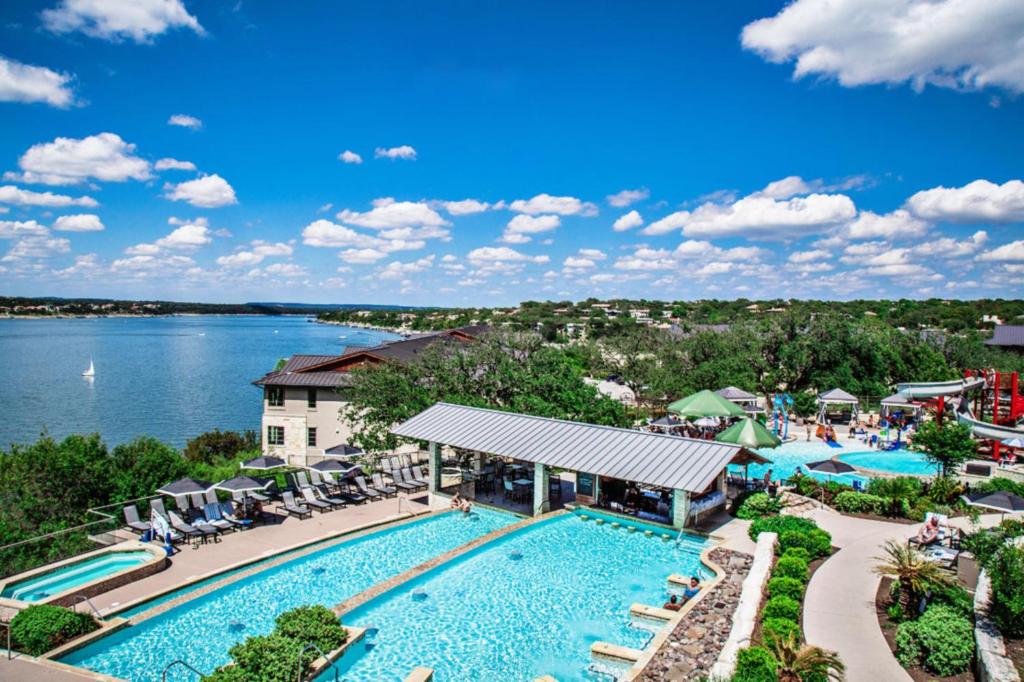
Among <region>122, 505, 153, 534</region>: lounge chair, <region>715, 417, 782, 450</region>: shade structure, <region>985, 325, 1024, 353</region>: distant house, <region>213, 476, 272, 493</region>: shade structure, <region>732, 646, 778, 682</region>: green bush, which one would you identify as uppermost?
<region>985, 325, 1024, 353</region>: distant house

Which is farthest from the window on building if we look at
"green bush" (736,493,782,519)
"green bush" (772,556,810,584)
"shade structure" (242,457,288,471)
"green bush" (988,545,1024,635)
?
"green bush" (988,545,1024,635)

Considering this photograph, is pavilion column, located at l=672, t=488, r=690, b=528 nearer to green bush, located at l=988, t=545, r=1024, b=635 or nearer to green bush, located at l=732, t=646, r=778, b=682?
green bush, located at l=988, t=545, r=1024, b=635

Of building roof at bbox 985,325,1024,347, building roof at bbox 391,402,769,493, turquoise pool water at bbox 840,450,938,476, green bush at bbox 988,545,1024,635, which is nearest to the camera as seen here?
green bush at bbox 988,545,1024,635

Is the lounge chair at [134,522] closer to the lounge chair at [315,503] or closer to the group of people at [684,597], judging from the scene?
the lounge chair at [315,503]

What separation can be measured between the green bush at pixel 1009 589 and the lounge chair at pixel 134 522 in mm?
20878

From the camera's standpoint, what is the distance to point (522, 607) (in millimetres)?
14805

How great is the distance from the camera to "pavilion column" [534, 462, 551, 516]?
20.8 meters

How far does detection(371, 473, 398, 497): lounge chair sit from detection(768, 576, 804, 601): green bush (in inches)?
605

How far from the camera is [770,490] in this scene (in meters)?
22.8

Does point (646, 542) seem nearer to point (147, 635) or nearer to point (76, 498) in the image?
point (147, 635)

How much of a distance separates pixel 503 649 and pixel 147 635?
7554 mm

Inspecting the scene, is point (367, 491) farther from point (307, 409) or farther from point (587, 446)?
point (307, 409)

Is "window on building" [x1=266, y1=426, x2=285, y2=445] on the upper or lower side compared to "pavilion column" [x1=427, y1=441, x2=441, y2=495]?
lower

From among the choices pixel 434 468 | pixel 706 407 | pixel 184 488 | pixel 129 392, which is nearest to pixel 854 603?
pixel 434 468
